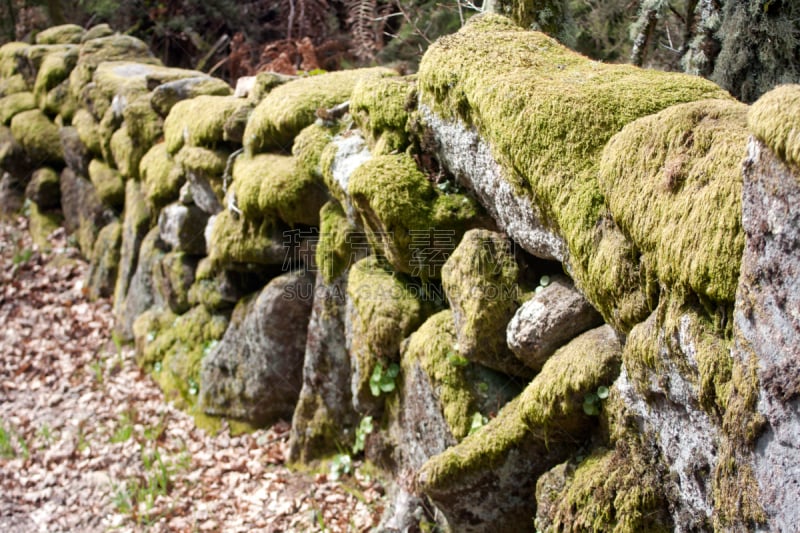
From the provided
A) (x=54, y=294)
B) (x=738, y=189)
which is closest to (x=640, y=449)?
(x=738, y=189)

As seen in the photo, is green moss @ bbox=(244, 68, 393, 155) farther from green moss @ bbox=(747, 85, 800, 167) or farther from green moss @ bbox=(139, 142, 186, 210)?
green moss @ bbox=(747, 85, 800, 167)

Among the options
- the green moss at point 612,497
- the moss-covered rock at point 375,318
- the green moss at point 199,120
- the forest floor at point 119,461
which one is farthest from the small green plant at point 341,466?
the green moss at point 199,120

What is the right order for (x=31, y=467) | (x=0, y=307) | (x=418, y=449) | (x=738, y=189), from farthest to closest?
(x=0, y=307), (x=31, y=467), (x=418, y=449), (x=738, y=189)

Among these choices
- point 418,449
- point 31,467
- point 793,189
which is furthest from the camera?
point 31,467

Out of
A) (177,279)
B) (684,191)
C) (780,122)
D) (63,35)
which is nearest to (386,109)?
(684,191)

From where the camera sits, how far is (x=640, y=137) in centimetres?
295

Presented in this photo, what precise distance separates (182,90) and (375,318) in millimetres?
4659

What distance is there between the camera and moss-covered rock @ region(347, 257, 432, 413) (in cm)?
458

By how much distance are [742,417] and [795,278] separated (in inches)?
18.4

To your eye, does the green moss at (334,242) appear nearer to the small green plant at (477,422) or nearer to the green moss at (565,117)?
the green moss at (565,117)

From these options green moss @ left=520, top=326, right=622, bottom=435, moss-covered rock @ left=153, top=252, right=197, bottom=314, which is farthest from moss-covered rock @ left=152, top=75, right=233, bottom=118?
green moss @ left=520, top=326, right=622, bottom=435

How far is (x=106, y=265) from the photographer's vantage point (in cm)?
902

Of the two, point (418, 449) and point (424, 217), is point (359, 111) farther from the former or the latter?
point (418, 449)

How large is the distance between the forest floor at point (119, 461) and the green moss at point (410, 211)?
5.73 feet
